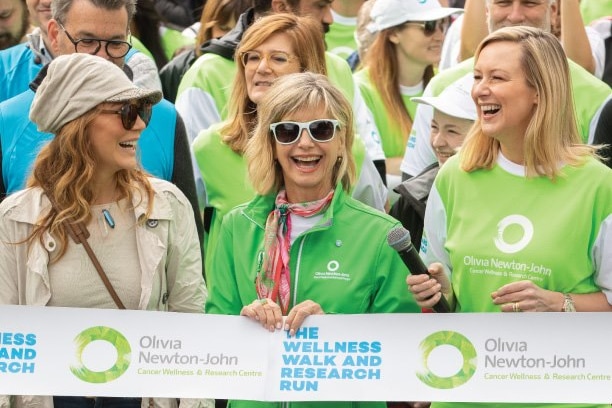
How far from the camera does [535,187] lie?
19.3ft

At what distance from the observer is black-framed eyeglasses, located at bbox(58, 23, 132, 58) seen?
708cm

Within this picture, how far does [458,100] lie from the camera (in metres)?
7.63

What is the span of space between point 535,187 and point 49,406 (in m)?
2.16

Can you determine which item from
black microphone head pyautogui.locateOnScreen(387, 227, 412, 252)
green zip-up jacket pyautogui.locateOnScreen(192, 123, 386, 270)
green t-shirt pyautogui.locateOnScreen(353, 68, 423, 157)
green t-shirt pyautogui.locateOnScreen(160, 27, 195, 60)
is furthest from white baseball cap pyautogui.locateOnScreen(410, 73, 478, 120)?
green t-shirt pyautogui.locateOnScreen(160, 27, 195, 60)

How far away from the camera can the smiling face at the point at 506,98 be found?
234 inches

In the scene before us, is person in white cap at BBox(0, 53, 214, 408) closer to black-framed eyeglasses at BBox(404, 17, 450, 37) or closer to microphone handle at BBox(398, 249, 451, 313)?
microphone handle at BBox(398, 249, 451, 313)

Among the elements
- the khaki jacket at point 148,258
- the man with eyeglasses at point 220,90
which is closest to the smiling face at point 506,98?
the khaki jacket at point 148,258

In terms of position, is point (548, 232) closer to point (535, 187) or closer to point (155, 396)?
point (535, 187)

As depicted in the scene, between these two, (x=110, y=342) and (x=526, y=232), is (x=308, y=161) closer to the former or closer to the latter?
(x=526, y=232)

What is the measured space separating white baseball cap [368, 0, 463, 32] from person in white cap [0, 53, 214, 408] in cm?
385

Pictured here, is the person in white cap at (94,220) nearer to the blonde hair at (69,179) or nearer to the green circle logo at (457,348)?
the blonde hair at (69,179)

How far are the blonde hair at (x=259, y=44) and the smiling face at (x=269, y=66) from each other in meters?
0.03

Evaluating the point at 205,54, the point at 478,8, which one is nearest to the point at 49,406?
the point at 205,54

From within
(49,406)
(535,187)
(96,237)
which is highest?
(535,187)
